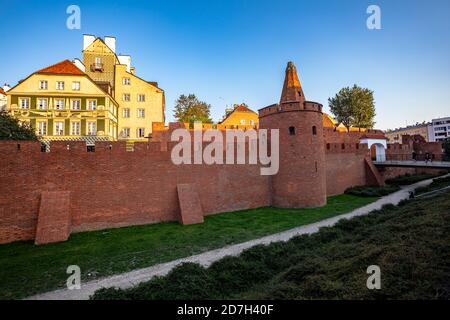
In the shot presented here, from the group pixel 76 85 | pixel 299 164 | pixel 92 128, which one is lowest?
pixel 299 164

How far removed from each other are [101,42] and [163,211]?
28711 mm

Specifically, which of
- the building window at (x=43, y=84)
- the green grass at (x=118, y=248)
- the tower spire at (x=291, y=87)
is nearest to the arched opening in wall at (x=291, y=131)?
the green grass at (x=118, y=248)

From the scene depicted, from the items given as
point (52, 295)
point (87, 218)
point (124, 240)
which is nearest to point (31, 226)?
point (87, 218)

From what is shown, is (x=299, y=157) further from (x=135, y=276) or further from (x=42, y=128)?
(x=42, y=128)

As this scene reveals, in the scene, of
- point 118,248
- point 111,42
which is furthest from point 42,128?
point 118,248

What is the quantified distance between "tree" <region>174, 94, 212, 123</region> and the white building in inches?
3436

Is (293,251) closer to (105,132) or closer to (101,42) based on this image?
(105,132)

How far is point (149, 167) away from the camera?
14.3 metres

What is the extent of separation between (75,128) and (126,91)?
26.9 feet

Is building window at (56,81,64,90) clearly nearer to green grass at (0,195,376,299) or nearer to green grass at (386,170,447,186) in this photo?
green grass at (0,195,376,299)

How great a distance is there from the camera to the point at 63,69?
→ 25.5 meters

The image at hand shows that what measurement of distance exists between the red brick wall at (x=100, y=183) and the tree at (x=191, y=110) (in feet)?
69.4

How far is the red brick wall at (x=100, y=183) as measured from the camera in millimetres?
11227

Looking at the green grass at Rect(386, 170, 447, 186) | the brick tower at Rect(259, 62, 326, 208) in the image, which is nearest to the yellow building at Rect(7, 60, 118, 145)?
the brick tower at Rect(259, 62, 326, 208)
